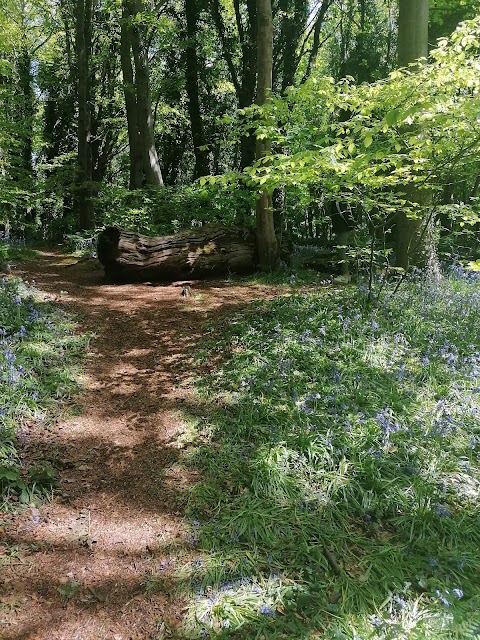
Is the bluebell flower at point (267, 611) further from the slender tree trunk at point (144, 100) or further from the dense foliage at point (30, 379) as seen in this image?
the slender tree trunk at point (144, 100)

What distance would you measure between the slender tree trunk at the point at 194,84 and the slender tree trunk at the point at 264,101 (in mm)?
7675

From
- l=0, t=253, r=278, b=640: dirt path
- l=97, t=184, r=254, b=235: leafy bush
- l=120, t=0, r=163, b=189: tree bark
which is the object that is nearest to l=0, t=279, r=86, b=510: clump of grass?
l=0, t=253, r=278, b=640: dirt path

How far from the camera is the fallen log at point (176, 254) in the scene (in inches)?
338

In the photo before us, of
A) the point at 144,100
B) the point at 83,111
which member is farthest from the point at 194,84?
the point at 144,100

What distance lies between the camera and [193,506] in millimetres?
3350

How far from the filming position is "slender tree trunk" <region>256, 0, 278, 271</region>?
29.4 feet

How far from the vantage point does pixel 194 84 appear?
17203 mm

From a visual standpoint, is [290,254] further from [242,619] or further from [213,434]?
[242,619]

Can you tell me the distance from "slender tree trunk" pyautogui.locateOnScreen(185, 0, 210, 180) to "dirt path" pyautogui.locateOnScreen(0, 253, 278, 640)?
13139 millimetres

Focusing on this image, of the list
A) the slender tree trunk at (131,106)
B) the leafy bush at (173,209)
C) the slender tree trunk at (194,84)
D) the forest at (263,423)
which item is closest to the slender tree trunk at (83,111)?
the slender tree trunk at (131,106)

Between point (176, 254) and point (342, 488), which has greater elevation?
point (176, 254)

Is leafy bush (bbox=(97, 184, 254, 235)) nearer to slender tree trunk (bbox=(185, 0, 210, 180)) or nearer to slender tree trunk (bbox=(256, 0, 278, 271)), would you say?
slender tree trunk (bbox=(256, 0, 278, 271))

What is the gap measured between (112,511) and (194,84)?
17.3 meters

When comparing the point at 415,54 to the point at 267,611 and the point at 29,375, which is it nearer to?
the point at 29,375
